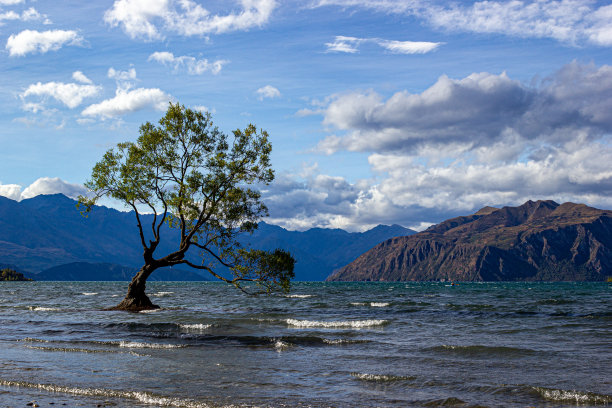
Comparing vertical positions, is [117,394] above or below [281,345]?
above

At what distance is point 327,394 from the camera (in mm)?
17062

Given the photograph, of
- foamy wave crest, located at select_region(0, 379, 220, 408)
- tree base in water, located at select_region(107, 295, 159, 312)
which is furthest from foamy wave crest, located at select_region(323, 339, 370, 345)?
tree base in water, located at select_region(107, 295, 159, 312)

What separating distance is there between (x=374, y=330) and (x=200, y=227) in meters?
23.8

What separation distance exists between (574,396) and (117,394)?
15.4 metres

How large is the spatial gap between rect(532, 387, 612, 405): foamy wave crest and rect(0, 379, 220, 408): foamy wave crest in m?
11.5

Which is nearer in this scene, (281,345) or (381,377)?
(381,377)

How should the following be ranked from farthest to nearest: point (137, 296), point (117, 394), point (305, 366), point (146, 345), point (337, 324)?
1. point (137, 296)
2. point (337, 324)
3. point (146, 345)
4. point (305, 366)
5. point (117, 394)

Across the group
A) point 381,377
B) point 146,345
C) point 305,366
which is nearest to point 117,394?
point 305,366

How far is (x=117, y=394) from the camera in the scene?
660 inches

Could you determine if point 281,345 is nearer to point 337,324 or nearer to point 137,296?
point 337,324

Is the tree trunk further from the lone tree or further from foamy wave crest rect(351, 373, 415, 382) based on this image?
foamy wave crest rect(351, 373, 415, 382)

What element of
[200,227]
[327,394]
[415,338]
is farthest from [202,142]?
[327,394]

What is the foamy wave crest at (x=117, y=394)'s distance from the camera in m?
15.7

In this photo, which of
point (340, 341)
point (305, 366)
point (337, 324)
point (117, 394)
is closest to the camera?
point (117, 394)
